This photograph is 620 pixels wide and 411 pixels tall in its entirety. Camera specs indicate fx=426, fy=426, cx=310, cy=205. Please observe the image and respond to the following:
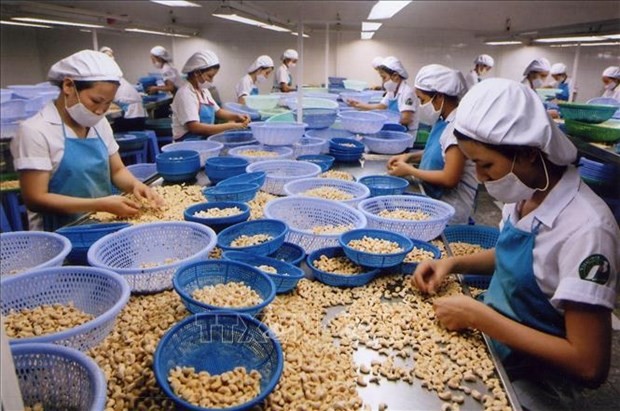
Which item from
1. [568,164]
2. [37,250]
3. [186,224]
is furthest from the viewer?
[186,224]

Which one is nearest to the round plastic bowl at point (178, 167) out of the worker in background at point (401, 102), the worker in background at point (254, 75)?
the worker in background at point (401, 102)

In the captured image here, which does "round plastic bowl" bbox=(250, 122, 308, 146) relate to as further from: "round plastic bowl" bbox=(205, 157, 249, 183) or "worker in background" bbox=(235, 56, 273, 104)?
"worker in background" bbox=(235, 56, 273, 104)

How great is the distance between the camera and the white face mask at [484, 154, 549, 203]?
1.43 m

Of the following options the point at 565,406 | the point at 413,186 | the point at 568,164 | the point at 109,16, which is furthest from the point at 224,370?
the point at 109,16

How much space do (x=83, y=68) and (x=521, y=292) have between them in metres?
2.18

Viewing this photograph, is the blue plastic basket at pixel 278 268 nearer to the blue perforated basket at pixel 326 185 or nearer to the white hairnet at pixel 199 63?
the blue perforated basket at pixel 326 185

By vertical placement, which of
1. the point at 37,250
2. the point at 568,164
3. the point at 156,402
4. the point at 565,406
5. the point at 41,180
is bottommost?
the point at 565,406

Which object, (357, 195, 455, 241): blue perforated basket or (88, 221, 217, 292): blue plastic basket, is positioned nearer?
(88, 221, 217, 292): blue plastic basket

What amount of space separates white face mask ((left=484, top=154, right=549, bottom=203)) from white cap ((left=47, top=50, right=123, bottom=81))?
186 cm

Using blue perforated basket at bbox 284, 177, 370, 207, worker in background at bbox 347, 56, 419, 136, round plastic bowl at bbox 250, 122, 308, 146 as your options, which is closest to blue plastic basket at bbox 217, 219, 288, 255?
blue perforated basket at bbox 284, 177, 370, 207

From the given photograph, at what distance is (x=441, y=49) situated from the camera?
12.6m

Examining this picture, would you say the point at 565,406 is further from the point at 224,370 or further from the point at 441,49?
the point at 441,49

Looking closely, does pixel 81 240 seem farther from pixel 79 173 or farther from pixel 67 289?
pixel 79 173

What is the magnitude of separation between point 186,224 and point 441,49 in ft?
41.0
